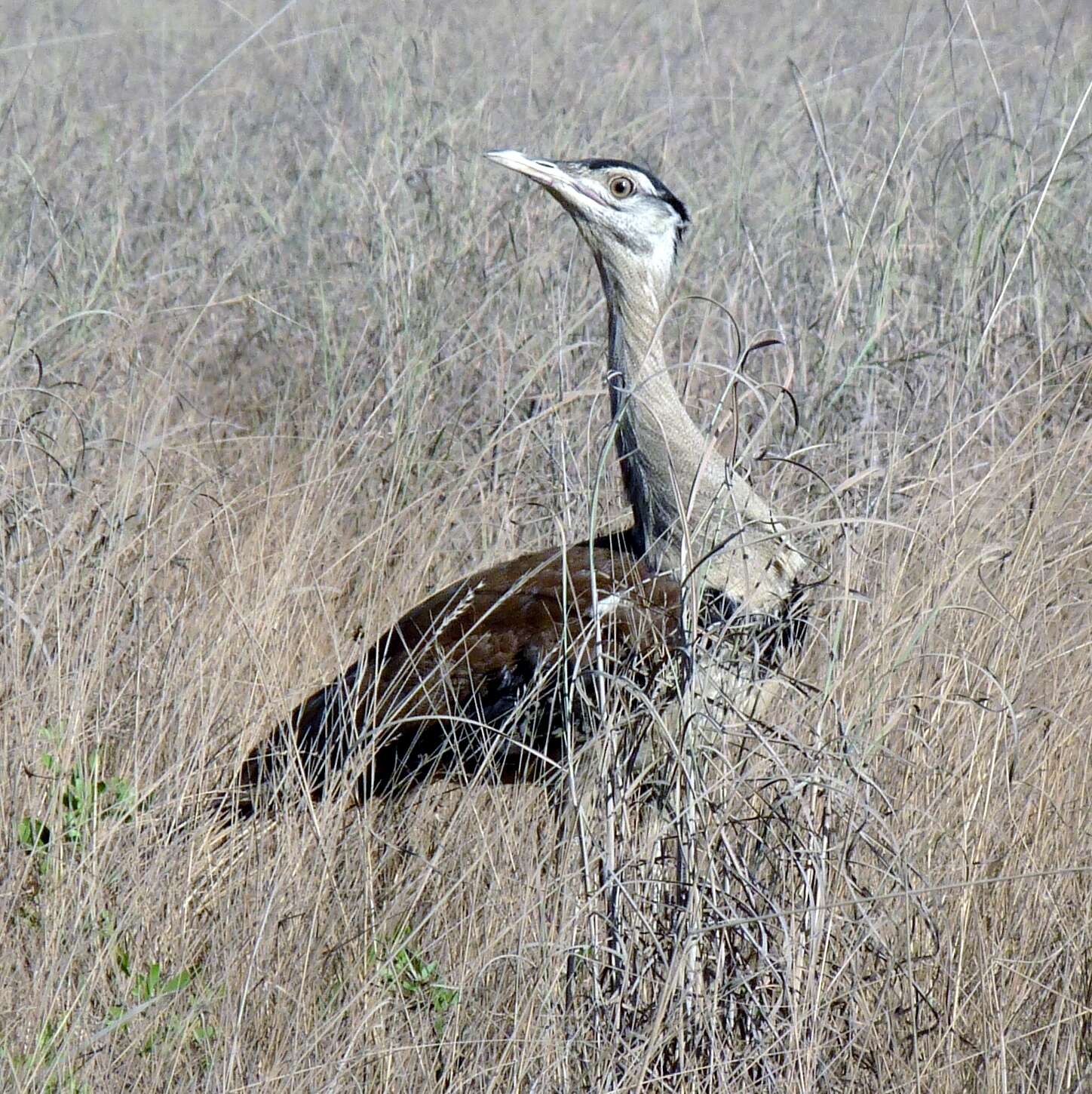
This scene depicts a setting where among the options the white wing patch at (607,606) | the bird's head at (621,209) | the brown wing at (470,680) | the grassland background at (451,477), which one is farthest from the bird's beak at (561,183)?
the white wing patch at (607,606)

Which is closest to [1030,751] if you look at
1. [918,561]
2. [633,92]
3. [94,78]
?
[918,561]

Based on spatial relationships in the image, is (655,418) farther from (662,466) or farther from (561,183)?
(561,183)

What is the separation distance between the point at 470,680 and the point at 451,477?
41.2 inches

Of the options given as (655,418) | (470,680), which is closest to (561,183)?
(655,418)

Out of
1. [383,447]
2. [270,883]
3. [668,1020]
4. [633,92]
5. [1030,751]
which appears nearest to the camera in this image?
[668,1020]

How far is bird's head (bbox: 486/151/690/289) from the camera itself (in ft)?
10.7

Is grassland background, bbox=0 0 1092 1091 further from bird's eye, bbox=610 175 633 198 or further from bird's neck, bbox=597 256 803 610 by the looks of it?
bird's eye, bbox=610 175 633 198

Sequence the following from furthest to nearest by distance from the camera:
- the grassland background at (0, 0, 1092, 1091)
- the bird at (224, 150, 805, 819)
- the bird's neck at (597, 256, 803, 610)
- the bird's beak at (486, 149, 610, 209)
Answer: the bird's beak at (486, 149, 610, 209)
the bird's neck at (597, 256, 803, 610)
the bird at (224, 150, 805, 819)
the grassland background at (0, 0, 1092, 1091)

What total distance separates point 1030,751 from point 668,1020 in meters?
0.91

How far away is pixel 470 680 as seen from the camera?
9.82 ft

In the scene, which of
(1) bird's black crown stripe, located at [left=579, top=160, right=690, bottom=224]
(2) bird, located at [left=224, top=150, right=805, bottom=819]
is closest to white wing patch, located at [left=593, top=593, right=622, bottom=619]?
(2) bird, located at [left=224, top=150, right=805, bottom=819]

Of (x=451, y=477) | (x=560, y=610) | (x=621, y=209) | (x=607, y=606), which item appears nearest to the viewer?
(x=607, y=606)

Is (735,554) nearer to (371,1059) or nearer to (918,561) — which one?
(918,561)

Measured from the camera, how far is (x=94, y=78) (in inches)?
250
